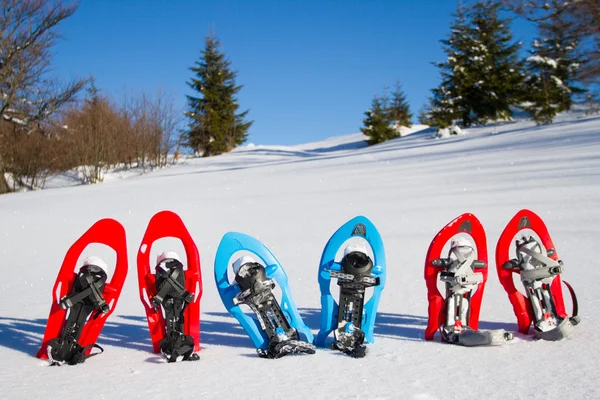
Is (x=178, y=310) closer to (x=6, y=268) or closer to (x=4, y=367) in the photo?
(x=4, y=367)

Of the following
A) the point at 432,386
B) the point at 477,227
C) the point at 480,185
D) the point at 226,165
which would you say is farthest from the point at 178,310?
the point at 226,165

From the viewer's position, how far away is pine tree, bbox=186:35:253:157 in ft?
96.9

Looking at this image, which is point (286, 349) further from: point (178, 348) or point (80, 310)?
point (80, 310)

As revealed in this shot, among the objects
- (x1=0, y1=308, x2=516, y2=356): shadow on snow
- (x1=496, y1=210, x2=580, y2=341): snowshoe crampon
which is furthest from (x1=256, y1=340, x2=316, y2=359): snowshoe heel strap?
(x1=496, y1=210, x2=580, y2=341): snowshoe crampon

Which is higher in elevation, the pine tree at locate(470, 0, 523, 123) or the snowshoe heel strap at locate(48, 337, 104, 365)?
the pine tree at locate(470, 0, 523, 123)

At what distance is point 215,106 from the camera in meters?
31.1

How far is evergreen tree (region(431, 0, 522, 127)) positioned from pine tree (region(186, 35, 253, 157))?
1226 cm

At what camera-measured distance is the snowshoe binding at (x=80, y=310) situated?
3.24m

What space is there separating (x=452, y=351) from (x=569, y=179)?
6292 millimetres

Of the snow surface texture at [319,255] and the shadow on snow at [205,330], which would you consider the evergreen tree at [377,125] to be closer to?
the snow surface texture at [319,255]

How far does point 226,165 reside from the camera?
21078 mm

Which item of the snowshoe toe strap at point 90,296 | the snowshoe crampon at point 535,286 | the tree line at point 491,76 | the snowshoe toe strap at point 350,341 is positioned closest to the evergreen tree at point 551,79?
the tree line at point 491,76

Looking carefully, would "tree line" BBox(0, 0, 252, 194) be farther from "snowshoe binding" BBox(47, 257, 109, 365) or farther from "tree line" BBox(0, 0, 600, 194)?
"snowshoe binding" BBox(47, 257, 109, 365)

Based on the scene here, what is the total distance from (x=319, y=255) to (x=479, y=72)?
23.3m
